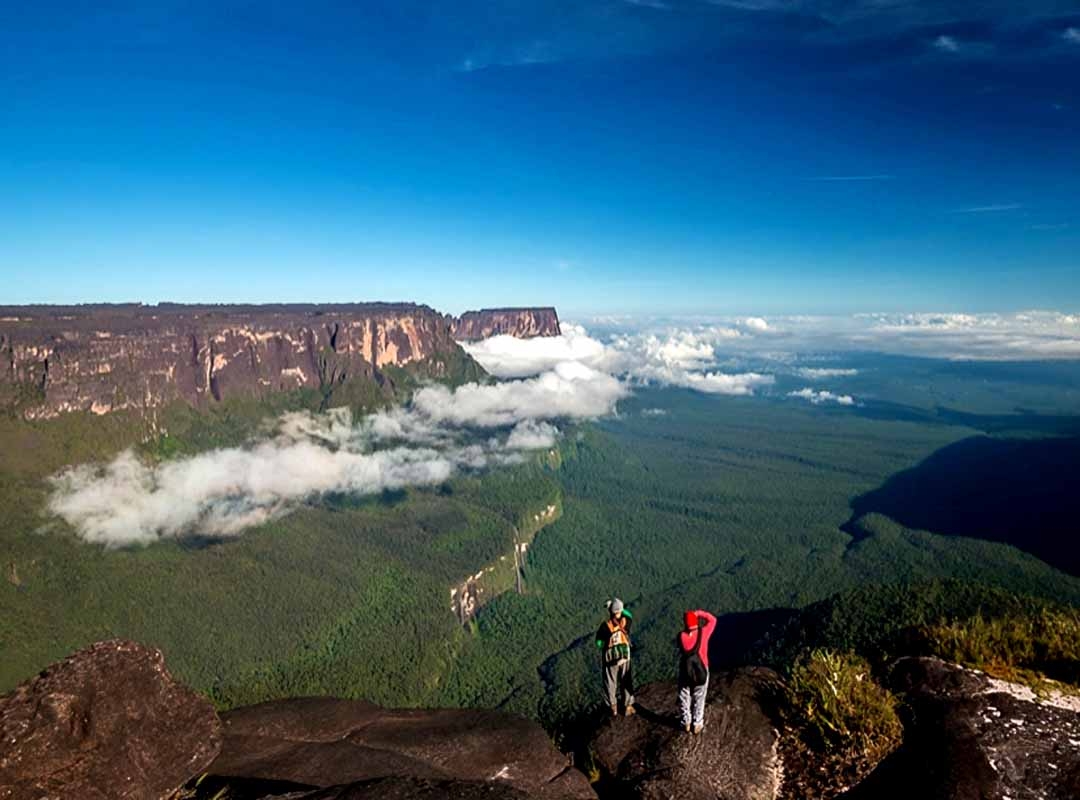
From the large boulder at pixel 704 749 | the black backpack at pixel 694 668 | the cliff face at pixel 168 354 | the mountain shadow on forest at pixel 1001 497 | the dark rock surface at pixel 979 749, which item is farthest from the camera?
the cliff face at pixel 168 354

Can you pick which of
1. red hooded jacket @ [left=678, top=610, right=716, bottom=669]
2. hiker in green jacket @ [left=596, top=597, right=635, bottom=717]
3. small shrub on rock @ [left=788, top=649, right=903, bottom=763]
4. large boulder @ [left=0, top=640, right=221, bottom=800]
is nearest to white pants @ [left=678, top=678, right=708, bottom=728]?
red hooded jacket @ [left=678, top=610, right=716, bottom=669]

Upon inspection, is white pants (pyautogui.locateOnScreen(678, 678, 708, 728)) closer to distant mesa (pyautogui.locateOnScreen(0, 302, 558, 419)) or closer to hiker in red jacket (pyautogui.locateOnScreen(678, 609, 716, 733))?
hiker in red jacket (pyautogui.locateOnScreen(678, 609, 716, 733))

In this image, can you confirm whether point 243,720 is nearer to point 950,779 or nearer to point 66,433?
point 950,779

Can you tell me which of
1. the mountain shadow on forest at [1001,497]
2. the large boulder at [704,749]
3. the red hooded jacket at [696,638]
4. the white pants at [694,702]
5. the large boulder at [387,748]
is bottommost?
the mountain shadow on forest at [1001,497]

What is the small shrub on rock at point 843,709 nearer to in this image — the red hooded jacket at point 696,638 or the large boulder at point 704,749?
the large boulder at point 704,749

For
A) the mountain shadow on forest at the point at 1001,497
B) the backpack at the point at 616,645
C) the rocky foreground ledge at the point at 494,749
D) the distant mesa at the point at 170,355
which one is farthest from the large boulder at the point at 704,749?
the distant mesa at the point at 170,355

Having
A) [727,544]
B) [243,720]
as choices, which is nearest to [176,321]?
[727,544]

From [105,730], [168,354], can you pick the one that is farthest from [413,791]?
[168,354]
